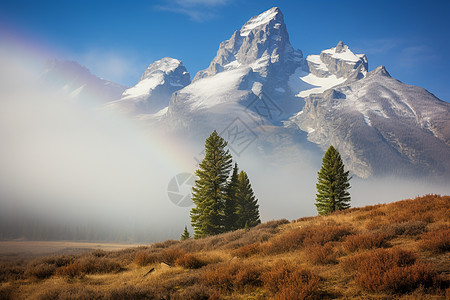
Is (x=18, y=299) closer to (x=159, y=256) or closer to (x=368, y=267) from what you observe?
(x=159, y=256)

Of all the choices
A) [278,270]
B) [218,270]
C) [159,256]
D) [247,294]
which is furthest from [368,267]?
[159,256]

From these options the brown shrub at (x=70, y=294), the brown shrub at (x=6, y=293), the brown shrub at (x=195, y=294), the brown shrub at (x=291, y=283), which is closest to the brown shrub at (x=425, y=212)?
the brown shrub at (x=291, y=283)

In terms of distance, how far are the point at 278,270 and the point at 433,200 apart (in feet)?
43.0

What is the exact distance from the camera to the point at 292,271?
747 centimetres

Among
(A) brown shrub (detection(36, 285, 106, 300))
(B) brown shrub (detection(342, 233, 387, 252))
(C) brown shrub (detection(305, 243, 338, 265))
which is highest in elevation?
(B) brown shrub (detection(342, 233, 387, 252))

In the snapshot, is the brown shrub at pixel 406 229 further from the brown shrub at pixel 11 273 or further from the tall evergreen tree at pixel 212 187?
the tall evergreen tree at pixel 212 187

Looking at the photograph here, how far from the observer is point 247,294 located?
276 inches

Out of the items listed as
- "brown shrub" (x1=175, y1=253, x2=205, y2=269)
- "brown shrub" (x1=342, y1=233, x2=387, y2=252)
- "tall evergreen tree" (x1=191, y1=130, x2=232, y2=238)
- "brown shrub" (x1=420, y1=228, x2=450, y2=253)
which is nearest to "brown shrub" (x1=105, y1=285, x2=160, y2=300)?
"brown shrub" (x1=175, y1=253, x2=205, y2=269)

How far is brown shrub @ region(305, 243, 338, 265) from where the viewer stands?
28.2 feet

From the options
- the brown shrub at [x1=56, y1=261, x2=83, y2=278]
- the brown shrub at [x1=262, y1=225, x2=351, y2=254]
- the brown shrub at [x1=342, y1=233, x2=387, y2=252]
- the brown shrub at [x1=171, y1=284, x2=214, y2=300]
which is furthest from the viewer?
the brown shrub at [x1=262, y1=225, x2=351, y2=254]

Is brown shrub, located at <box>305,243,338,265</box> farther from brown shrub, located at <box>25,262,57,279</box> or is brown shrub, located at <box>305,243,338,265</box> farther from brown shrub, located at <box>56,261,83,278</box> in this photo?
brown shrub, located at <box>25,262,57,279</box>

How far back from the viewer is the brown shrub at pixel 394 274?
5.90 metres

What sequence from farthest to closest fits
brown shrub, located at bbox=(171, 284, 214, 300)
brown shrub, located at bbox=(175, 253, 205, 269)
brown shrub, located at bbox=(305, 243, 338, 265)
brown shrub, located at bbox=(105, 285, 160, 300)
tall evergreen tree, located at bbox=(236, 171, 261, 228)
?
tall evergreen tree, located at bbox=(236, 171, 261, 228)
brown shrub, located at bbox=(175, 253, 205, 269)
brown shrub, located at bbox=(305, 243, 338, 265)
brown shrub, located at bbox=(105, 285, 160, 300)
brown shrub, located at bbox=(171, 284, 214, 300)

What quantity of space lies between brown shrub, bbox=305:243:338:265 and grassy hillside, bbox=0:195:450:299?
0.11ft
